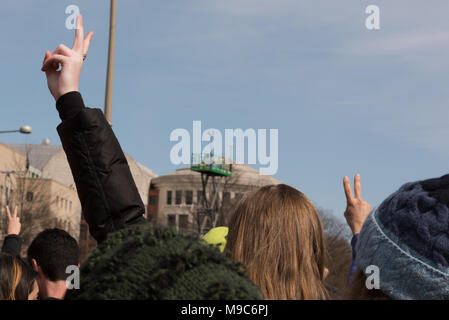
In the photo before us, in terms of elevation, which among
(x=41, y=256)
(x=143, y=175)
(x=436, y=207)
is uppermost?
(x=143, y=175)

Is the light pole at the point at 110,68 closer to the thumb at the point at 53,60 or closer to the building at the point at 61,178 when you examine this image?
the thumb at the point at 53,60

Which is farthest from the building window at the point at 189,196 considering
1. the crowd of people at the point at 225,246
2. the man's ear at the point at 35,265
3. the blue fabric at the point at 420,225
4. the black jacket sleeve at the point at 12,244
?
the blue fabric at the point at 420,225

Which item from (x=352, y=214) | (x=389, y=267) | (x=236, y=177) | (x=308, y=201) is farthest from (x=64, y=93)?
(x=236, y=177)

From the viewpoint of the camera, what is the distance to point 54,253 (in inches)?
157

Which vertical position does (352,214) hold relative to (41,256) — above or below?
above

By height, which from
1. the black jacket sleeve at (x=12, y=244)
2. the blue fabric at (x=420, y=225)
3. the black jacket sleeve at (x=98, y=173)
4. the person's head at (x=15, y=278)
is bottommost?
the person's head at (x=15, y=278)

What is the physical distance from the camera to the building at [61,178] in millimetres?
67125

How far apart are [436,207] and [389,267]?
15cm

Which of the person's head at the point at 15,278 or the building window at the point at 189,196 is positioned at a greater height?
the building window at the point at 189,196

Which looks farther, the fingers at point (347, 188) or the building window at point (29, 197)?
the building window at point (29, 197)

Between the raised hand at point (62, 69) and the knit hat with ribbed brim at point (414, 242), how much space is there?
4.46 ft

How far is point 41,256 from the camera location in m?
4.00

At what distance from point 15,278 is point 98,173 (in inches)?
88.5
